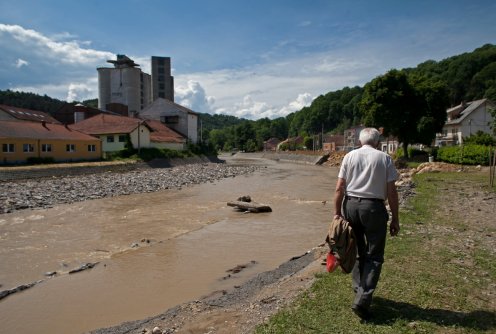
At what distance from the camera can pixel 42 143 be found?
1330 inches

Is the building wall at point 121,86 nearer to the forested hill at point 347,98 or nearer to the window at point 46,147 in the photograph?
the forested hill at point 347,98

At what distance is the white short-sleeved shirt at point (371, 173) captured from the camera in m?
4.63

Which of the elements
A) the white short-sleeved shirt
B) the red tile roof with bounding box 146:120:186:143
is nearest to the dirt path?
the white short-sleeved shirt

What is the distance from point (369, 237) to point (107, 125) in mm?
46384

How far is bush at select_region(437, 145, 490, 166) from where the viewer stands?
32156mm

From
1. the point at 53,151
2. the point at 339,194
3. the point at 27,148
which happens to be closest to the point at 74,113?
the point at 53,151

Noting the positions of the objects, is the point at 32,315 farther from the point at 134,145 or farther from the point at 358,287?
the point at 134,145

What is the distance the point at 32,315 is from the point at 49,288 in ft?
4.46

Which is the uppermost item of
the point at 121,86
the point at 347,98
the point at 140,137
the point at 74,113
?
the point at 347,98

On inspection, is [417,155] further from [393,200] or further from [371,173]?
[371,173]

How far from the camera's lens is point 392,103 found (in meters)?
43.6

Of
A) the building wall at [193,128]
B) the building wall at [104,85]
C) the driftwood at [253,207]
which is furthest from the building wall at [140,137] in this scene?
the building wall at [104,85]

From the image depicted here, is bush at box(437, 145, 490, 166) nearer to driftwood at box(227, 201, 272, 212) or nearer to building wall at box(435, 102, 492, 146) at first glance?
driftwood at box(227, 201, 272, 212)

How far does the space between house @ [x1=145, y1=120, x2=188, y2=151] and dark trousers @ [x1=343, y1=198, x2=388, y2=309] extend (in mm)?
46803
